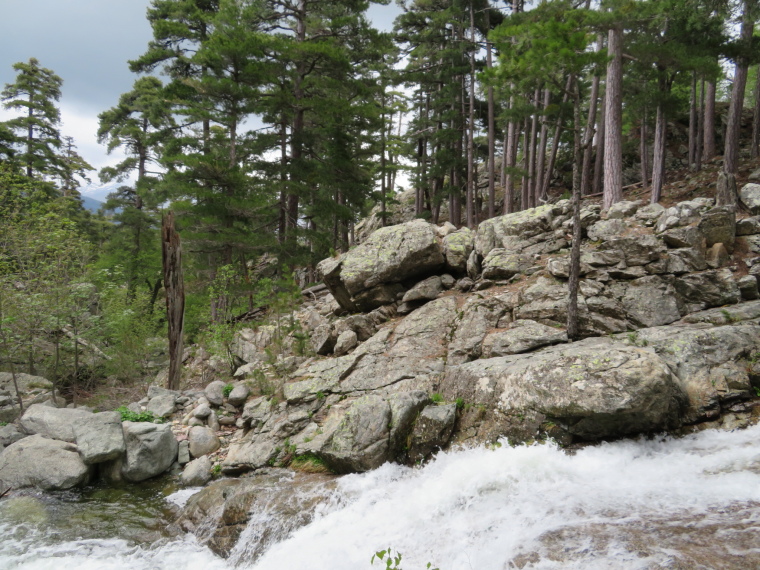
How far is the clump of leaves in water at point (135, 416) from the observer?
862 centimetres

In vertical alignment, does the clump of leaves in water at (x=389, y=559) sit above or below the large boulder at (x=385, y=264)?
below

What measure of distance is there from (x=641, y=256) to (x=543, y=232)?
2950 mm

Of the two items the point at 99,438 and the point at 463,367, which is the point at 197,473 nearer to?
the point at 99,438

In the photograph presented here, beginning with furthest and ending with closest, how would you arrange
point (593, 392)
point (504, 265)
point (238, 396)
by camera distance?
point (504, 265)
point (238, 396)
point (593, 392)

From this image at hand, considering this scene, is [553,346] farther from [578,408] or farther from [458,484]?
[458,484]

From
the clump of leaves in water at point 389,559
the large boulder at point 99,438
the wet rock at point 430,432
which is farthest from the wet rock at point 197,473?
the clump of leaves in water at point 389,559

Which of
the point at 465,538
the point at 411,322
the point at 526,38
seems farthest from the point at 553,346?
the point at 526,38

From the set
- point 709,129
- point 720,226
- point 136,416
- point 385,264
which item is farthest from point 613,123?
point 136,416

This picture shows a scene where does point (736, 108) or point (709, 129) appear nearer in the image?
point (736, 108)

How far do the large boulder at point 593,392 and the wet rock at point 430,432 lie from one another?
60 centimetres

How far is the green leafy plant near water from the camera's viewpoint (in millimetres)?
8625

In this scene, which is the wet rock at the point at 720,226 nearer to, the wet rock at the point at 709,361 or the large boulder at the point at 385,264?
the wet rock at the point at 709,361

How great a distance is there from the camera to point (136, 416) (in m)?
8.77

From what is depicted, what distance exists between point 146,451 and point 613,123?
15.6 meters
